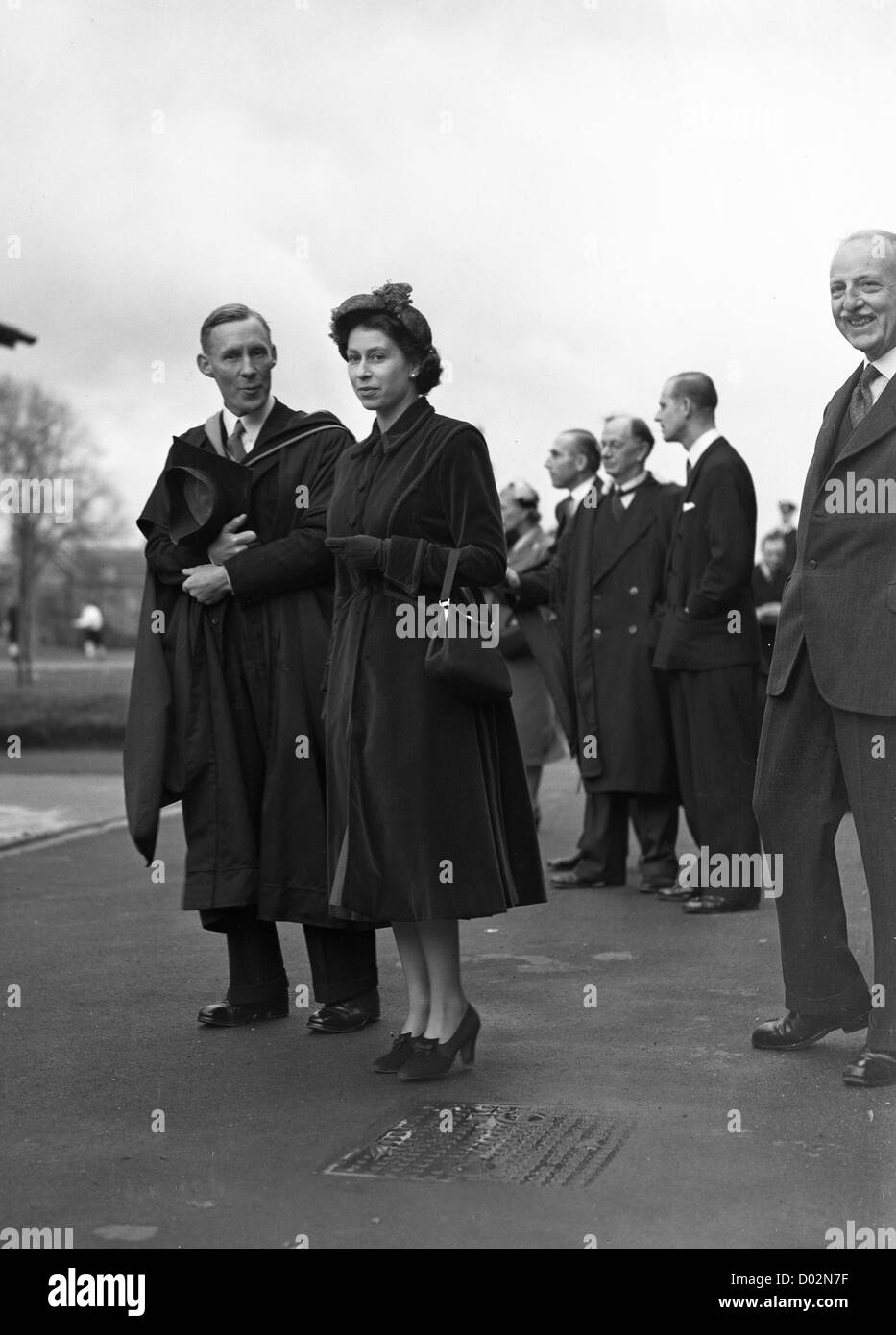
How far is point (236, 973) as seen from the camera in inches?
232

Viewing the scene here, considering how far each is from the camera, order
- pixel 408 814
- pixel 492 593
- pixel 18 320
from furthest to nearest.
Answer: pixel 18 320 → pixel 492 593 → pixel 408 814

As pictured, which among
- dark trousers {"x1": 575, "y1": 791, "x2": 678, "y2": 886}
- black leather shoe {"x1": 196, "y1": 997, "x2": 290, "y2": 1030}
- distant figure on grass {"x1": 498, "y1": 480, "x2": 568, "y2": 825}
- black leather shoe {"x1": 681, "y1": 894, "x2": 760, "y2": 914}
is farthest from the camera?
distant figure on grass {"x1": 498, "y1": 480, "x2": 568, "y2": 825}

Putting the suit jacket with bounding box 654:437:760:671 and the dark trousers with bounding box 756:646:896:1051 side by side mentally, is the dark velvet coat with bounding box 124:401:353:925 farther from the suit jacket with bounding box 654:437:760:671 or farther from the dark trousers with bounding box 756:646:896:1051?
the suit jacket with bounding box 654:437:760:671

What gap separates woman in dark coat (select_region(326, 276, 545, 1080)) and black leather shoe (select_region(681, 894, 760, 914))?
2728 millimetres

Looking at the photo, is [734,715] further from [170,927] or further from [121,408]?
[121,408]

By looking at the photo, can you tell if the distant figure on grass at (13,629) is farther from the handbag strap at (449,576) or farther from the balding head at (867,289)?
the balding head at (867,289)

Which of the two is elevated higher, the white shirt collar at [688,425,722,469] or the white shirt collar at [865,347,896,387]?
the white shirt collar at [688,425,722,469]

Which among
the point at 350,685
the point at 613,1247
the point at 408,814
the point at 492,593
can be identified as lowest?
the point at 613,1247

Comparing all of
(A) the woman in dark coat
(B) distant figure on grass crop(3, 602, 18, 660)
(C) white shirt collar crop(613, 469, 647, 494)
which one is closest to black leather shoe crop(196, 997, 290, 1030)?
(A) the woman in dark coat

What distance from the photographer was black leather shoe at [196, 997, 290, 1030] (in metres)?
5.82

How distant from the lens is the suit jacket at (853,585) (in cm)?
A: 489

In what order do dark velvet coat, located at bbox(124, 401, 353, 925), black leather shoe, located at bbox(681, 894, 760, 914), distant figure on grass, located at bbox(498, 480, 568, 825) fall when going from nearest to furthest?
dark velvet coat, located at bbox(124, 401, 353, 925) → black leather shoe, located at bbox(681, 894, 760, 914) → distant figure on grass, located at bbox(498, 480, 568, 825)

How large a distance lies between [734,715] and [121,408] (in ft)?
19.1
